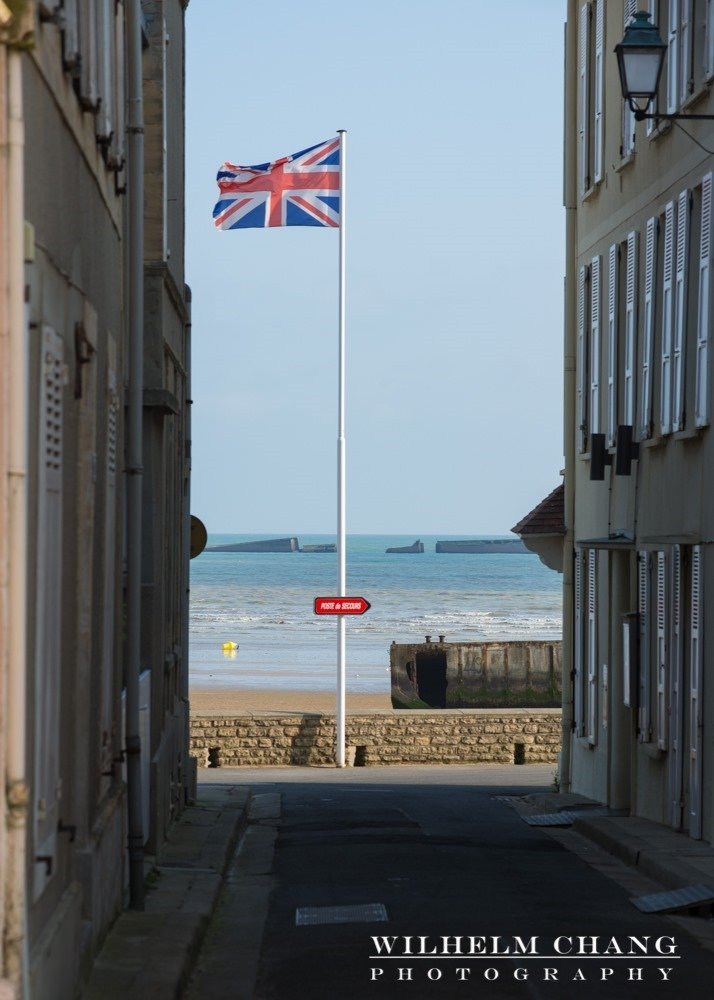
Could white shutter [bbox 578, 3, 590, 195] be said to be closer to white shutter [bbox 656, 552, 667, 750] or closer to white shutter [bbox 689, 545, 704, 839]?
white shutter [bbox 656, 552, 667, 750]

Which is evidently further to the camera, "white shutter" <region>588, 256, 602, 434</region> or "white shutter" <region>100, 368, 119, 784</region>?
"white shutter" <region>588, 256, 602, 434</region>

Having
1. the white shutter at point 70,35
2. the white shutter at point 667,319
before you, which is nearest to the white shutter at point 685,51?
the white shutter at point 667,319

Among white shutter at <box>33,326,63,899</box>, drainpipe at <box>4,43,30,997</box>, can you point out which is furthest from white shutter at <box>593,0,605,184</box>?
drainpipe at <box>4,43,30,997</box>

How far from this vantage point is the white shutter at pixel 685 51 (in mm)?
15867

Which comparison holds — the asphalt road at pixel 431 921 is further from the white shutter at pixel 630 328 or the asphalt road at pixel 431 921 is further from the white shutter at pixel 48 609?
the white shutter at pixel 630 328

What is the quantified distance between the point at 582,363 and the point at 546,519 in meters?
2.50

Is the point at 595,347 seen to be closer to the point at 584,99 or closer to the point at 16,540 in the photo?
the point at 584,99

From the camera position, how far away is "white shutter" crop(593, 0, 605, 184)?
67.9 ft

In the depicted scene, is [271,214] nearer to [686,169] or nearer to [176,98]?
[176,98]

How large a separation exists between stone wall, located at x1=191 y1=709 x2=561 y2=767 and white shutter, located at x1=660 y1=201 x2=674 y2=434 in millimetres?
11706

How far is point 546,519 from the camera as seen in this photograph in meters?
23.2

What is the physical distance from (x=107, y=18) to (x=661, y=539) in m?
8.28

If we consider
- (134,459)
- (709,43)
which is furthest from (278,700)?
(134,459)

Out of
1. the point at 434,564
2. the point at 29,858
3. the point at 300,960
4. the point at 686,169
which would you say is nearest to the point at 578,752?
the point at 686,169
